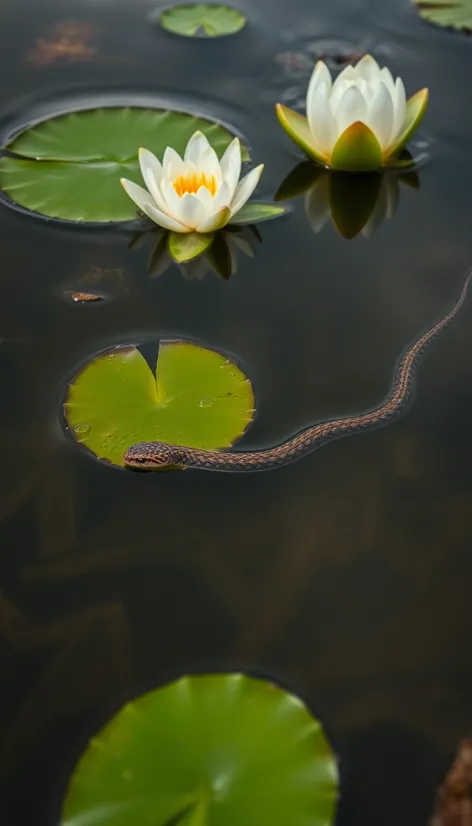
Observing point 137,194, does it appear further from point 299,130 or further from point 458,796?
point 458,796

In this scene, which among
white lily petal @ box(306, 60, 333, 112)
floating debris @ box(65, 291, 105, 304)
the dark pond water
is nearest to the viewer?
the dark pond water

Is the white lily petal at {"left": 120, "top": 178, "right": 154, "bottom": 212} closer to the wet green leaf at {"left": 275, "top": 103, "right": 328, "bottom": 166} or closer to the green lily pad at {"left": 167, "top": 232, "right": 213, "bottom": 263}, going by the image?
the green lily pad at {"left": 167, "top": 232, "right": 213, "bottom": 263}

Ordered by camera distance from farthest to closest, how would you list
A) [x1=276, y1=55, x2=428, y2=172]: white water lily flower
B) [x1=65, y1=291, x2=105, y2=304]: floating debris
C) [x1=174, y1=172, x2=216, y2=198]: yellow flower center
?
[x1=276, y1=55, x2=428, y2=172]: white water lily flower < [x1=174, y1=172, x2=216, y2=198]: yellow flower center < [x1=65, y1=291, x2=105, y2=304]: floating debris

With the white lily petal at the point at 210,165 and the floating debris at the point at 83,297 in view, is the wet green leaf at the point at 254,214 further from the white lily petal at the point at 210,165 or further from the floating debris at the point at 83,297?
the floating debris at the point at 83,297

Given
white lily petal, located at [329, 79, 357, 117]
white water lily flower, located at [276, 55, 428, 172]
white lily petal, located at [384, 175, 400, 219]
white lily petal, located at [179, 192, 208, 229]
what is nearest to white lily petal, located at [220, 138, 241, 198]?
white lily petal, located at [179, 192, 208, 229]

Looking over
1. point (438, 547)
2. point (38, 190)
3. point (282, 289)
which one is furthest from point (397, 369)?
point (38, 190)

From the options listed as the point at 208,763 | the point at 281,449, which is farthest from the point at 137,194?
the point at 208,763

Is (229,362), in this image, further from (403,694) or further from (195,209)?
(403,694)

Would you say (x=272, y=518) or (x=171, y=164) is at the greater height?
(x=171, y=164)
